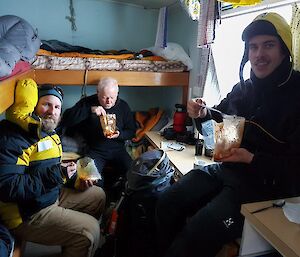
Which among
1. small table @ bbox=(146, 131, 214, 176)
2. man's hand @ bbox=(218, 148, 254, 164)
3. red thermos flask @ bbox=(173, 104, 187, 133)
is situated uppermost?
man's hand @ bbox=(218, 148, 254, 164)

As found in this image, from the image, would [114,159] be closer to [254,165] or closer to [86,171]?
[86,171]

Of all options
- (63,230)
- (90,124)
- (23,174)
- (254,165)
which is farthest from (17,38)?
(254,165)

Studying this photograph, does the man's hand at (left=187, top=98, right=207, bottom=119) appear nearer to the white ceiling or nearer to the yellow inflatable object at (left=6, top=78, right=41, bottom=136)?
the yellow inflatable object at (left=6, top=78, right=41, bottom=136)

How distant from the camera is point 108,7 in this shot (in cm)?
285

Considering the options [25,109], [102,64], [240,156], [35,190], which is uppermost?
[102,64]

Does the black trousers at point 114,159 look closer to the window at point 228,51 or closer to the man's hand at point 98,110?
the man's hand at point 98,110

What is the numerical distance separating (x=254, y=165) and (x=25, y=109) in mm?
1069

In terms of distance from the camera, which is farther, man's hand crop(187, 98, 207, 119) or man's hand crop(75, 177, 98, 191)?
man's hand crop(75, 177, 98, 191)

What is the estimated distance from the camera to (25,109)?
4.23 feet

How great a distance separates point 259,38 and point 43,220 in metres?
1.31

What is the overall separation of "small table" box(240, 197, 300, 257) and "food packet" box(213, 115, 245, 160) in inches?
10.1

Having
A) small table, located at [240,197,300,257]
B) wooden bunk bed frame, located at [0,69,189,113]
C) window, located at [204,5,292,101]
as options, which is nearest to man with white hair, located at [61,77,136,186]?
wooden bunk bed frame, located at [0,69,189,113]

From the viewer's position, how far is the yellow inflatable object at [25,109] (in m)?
1.24

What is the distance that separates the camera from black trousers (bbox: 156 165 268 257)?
3.49ft
